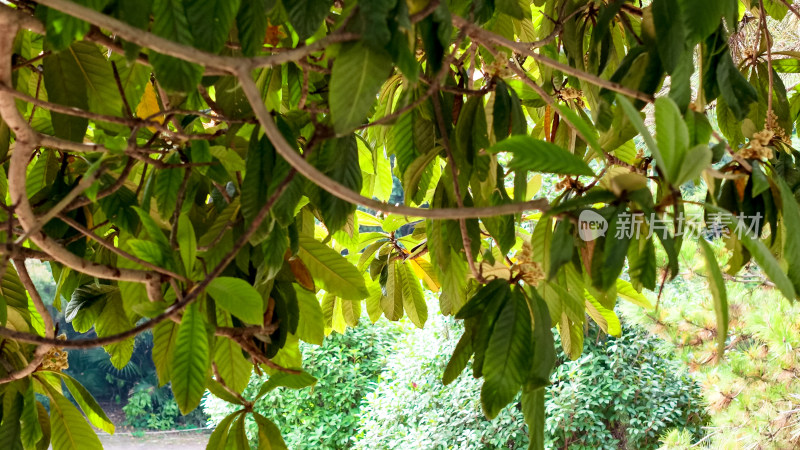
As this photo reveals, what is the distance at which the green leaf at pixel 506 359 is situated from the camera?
62 cm

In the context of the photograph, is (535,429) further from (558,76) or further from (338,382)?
(338,382)

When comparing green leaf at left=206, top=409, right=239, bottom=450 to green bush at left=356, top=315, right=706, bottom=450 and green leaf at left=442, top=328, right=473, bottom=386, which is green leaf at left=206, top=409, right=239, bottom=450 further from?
green bush at left=356, top=315, right=706, bottom=450

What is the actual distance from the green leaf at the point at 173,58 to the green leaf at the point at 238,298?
0.56ft

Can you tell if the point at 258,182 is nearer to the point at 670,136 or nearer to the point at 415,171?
the point at 415,171

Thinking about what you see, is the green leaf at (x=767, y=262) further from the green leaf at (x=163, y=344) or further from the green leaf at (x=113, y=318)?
the green leaf at (x=113, y=318)

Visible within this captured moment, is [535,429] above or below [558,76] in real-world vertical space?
below

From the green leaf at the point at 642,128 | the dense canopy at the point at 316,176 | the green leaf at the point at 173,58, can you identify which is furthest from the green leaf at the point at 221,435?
the green leaf at the point at 642,128

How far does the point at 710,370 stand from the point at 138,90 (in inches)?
105

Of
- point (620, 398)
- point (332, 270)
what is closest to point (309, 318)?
point (332, 270)

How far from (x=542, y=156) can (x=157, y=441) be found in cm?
719

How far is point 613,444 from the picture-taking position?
145 inches

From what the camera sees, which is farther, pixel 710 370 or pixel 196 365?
pixel 710 370

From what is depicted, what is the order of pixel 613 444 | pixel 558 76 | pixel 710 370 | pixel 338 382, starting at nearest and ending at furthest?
pixel 558 76 < pixel 710 370 < pixel 613 444 < pixel 338 382

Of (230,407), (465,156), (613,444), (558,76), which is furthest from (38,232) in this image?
(230,407)
